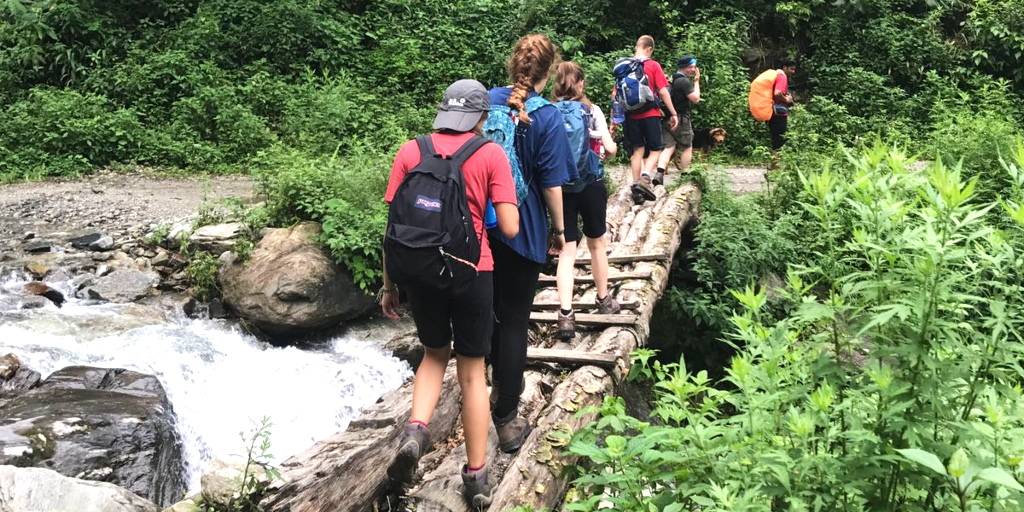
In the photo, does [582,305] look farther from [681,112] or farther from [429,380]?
[681,112]

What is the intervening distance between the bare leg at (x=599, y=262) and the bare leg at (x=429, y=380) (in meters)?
2.17

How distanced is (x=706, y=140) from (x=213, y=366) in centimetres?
1019

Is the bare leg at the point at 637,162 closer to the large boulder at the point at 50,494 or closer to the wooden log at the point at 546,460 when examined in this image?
the wooden log at the point at 546,460

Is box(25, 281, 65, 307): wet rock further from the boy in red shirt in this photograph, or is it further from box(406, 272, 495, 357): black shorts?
the boy in red shirt

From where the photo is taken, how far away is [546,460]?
12.7 ft

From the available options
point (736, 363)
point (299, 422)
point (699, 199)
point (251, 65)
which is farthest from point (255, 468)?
point (251, 65)

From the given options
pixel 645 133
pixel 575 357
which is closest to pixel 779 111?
pixel 645 133

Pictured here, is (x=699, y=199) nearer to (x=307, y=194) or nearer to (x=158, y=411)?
(x=307, y=194)

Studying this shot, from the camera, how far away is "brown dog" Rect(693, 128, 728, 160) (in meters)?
14.0

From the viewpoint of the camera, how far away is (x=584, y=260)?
7176mm

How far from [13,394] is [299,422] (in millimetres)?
2434

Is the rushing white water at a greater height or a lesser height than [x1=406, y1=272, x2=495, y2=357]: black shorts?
lesser

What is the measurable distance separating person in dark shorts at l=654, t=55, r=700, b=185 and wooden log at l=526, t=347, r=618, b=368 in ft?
15.3

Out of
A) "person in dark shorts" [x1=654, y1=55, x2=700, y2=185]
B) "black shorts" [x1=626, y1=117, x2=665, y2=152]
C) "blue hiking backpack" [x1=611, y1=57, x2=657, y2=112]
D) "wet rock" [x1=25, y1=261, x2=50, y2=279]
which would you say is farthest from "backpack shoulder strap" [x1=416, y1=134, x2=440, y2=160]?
"wet rock" [x1=25, y1=261, x2=50, y2=279]
